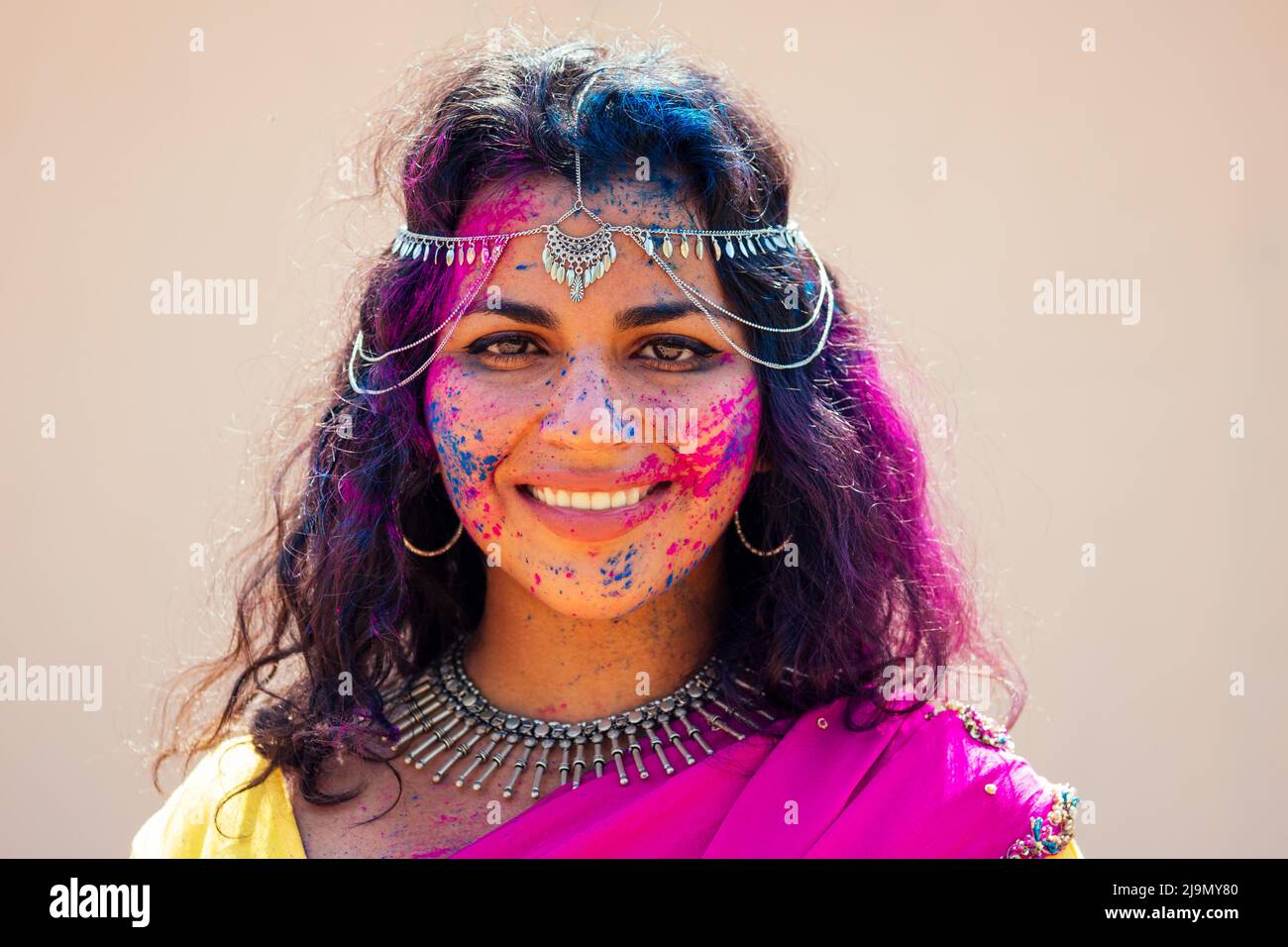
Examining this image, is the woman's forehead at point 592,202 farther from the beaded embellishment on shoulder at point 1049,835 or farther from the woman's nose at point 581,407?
the beaded embellishment on shoulder at point 1049,835

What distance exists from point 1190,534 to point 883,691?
2249mm

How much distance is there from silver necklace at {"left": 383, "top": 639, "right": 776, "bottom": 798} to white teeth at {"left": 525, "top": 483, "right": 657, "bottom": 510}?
14.7 inches

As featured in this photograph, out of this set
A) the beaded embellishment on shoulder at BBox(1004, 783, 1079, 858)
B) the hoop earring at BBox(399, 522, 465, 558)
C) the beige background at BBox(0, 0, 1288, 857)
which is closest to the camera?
the beaded embellishment on shoulder at BBox(1004, 783, 1079, 858)

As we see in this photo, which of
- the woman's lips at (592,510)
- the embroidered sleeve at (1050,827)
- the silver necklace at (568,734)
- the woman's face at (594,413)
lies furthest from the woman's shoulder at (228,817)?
the embroidered sleeve at (1050,827)

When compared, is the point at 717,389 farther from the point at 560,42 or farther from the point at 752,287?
the point at 560,42

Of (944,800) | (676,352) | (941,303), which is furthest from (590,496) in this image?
(941,303)

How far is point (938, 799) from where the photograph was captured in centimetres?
226

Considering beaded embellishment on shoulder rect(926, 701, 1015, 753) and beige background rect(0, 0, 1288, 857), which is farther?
beige background rect(0, 0, 1288, 857)

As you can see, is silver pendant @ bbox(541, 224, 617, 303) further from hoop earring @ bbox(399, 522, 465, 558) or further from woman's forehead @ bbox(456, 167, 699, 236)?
hoop earring @ bbox(399, 522, 465, 558)

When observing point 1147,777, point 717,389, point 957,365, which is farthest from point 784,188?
point 1147,777

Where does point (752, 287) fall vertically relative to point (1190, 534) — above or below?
above

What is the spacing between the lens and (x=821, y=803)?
89.4 inches

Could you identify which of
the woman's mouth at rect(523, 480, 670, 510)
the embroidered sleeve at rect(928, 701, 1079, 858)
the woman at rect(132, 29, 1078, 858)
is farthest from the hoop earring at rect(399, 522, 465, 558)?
the embroidered sleeve at rect(928, 701, 1079, 858)

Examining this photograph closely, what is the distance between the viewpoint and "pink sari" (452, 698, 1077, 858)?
223 centimetres
